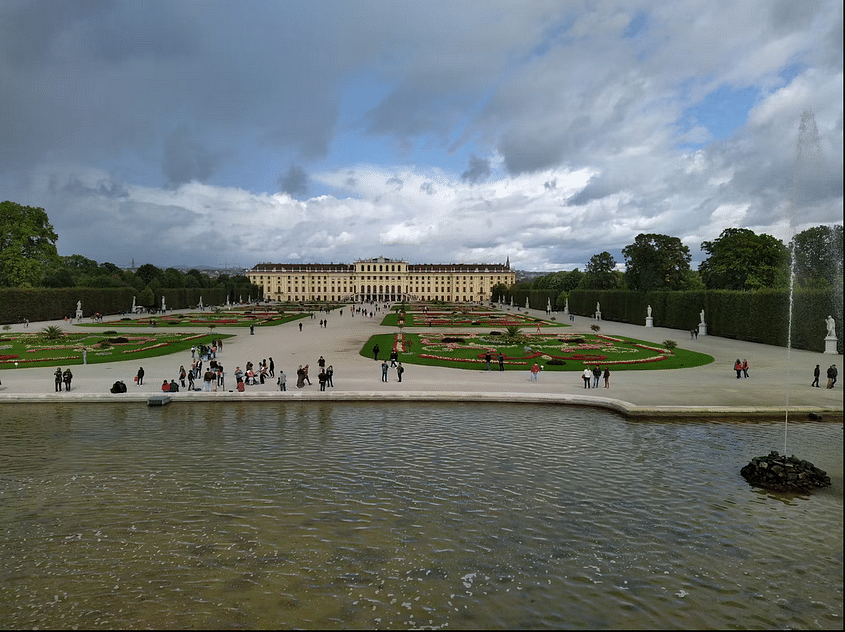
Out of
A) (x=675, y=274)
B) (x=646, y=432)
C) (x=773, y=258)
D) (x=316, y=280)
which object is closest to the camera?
(x=646, y=432)

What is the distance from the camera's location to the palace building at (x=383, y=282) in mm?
186250

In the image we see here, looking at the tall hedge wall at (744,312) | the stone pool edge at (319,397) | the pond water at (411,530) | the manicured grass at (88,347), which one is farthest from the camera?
the tall hedge wall at (744,312)

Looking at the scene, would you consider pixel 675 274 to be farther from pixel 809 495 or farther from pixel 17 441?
pixel 17 441

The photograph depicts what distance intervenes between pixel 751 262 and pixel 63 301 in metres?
66.4

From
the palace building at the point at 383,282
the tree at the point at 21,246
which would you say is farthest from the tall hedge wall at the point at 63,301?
the palace building at the point at 383,282

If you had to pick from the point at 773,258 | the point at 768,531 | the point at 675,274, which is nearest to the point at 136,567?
the point at 768,531

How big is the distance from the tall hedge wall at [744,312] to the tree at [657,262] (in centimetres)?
346

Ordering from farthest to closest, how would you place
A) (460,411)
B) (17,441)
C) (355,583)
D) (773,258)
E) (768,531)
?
(773,258), (460,411), (17,441), (768,531), (355,583)

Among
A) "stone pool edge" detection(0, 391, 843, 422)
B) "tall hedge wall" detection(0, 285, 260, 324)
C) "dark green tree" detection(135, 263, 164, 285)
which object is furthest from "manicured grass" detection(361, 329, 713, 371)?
"dark green tree" detection(135, 263, 164, 285)

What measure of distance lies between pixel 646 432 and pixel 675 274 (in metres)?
52.1

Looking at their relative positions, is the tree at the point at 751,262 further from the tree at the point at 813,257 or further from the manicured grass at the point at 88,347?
the manicured grass at the point at 88,347

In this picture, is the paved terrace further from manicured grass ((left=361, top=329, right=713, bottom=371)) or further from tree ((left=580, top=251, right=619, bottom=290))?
tree ((left=580, top=251, right=619, bottom=290))

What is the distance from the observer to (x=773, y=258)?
168 ft

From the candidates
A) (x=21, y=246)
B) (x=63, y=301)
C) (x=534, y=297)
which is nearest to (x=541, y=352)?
(x=63, y=301)
